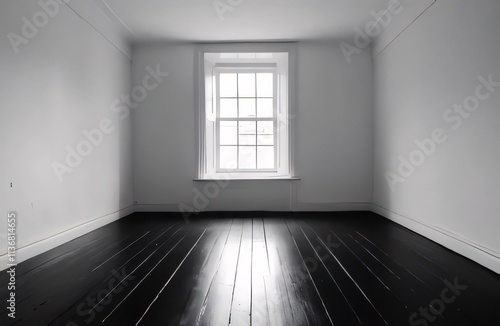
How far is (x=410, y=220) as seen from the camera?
135 inches

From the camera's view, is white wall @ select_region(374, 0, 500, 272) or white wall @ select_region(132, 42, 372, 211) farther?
white wall @ select_region(132, 42, 372, 211)

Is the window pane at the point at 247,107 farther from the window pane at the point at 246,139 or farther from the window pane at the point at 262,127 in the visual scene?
the window pane at the point at 246,139

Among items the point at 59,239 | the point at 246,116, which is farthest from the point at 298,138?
the point at 59,239

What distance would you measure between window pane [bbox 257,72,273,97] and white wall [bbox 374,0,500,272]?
183cm

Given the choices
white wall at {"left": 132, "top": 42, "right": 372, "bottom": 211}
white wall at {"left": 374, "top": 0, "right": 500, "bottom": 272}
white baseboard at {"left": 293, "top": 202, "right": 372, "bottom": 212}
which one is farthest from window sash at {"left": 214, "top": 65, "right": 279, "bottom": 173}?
white wall at {"left": 374, "top": 0, "right": 500, "bottom": 272}

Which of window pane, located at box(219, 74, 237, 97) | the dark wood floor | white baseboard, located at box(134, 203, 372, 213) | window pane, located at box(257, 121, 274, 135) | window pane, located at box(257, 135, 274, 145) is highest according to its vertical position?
window pane, located at box(219, 74, 237, 97)

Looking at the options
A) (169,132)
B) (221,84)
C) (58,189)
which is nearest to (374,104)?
(221,84)

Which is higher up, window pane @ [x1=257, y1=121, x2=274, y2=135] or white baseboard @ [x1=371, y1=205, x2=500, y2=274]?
window pane @ [x1=257, y1=121, x2=274, y2=135]

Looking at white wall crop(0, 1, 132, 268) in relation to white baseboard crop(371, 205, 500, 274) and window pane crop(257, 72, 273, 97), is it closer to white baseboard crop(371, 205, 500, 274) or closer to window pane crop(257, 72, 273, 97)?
→ window pane crop(257, 72, 273, 97)

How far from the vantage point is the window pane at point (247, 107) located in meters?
5.01

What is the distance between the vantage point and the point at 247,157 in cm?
499

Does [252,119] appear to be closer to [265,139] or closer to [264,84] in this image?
[265,139]

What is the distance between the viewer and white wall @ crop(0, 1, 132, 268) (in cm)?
231

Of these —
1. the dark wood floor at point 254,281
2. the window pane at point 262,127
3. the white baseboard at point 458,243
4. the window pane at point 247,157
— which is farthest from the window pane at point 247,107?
the white baseboard at point 458,243
